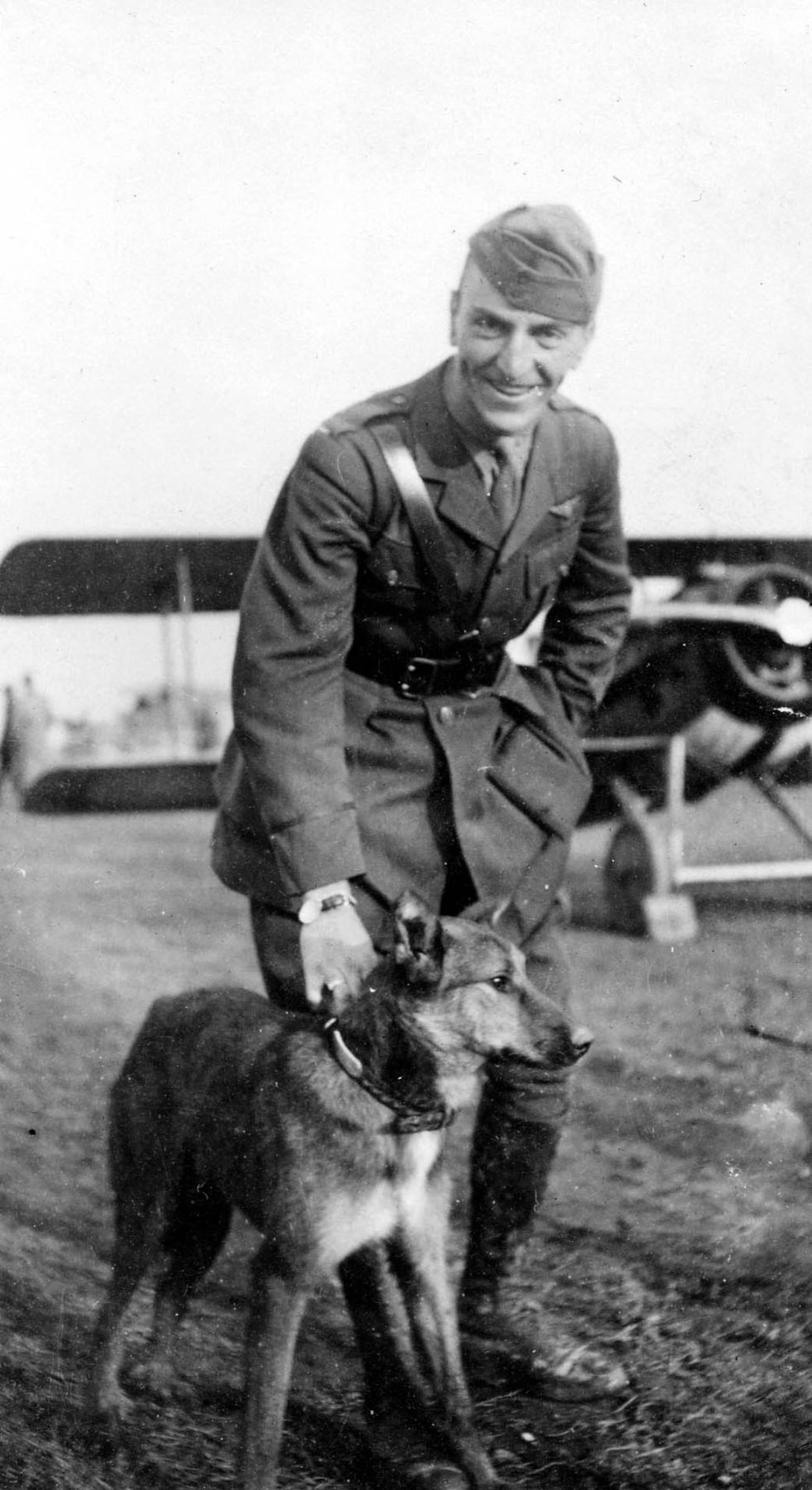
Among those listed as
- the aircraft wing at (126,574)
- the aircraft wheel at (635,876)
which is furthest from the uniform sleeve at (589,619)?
the aircraft wheel at (635,876)

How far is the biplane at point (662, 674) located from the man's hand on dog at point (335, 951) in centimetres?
434

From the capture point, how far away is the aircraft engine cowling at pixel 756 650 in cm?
724

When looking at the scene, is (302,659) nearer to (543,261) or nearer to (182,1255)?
(543,261)

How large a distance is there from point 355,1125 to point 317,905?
47cm

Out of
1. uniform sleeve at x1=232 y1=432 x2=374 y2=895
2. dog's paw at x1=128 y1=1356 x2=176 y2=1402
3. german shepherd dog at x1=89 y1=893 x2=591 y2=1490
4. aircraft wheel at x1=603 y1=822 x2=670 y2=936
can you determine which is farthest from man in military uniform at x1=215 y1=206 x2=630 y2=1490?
aircraft wheel at x1=603 y1=822 x2=670 y2=936

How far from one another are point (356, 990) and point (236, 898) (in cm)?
613

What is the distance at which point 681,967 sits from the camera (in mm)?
7074

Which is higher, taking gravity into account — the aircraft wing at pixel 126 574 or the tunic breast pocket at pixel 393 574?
the tunic breast pocket at pixel 393 574

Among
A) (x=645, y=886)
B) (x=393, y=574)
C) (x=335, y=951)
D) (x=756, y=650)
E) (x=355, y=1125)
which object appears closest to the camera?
(x=355, y=1125)

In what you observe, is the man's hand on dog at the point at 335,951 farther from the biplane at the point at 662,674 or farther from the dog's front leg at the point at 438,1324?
the biplane at the point at 662,674

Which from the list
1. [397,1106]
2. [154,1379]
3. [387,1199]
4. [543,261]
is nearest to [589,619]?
[543,261]

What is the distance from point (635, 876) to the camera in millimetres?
7691

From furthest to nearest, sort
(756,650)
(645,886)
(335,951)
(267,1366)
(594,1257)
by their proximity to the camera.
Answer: (645,886) → (756,650) → (594,1257) → (335,951) → (267,1366)

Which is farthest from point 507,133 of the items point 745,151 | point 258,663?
point 258,663
